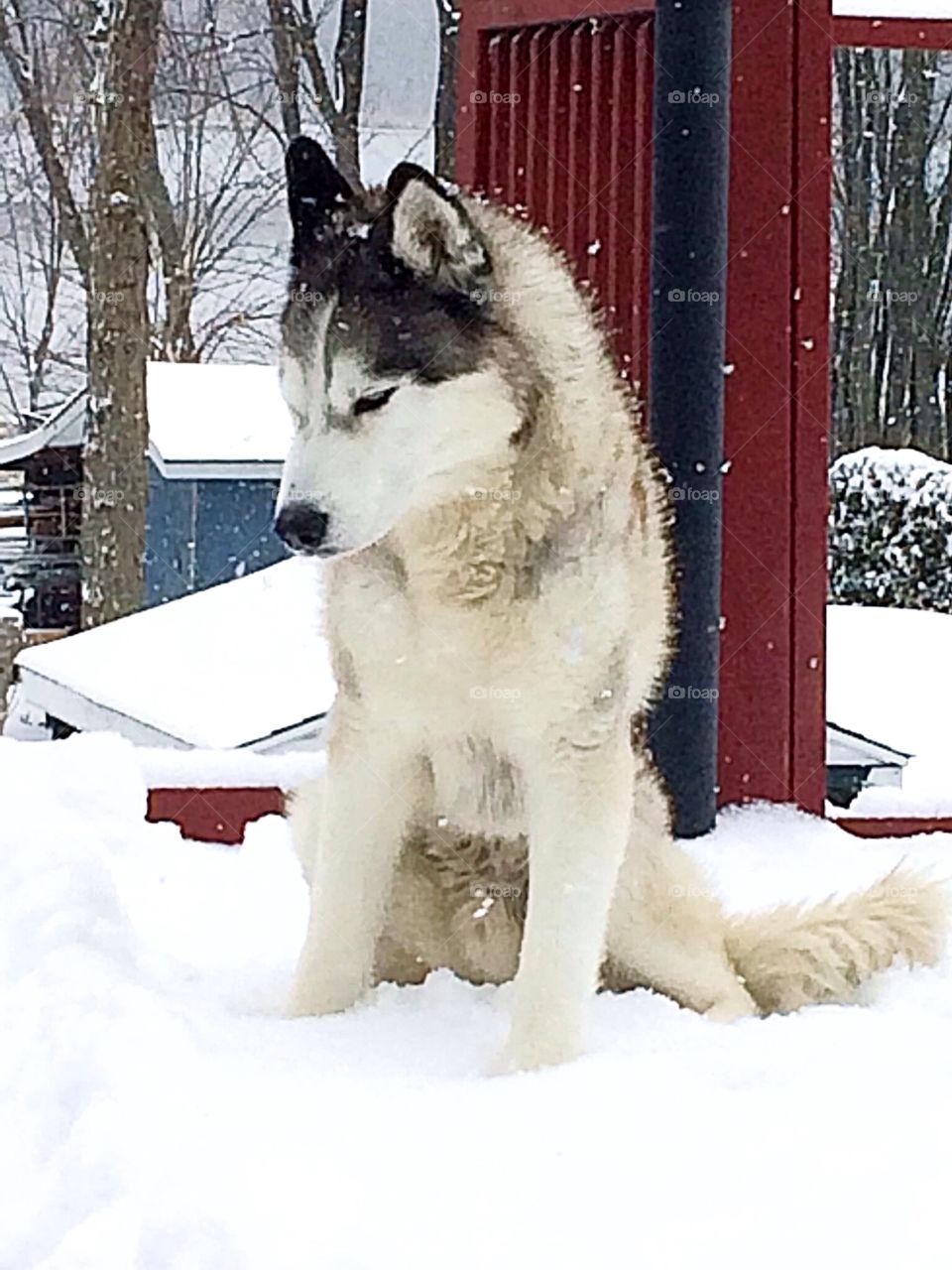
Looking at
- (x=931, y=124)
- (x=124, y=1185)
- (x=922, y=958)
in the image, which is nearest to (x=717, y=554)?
(x=922, y=958)

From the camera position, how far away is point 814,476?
4.09 meters

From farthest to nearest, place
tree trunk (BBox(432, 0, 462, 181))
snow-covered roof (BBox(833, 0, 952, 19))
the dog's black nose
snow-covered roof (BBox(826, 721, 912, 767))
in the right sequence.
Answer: tree trunk (BBox(432, 0, 462, 181)) → snow-covered roof (BBox(826, 721, 912, 767)) → snow-covered roof (BBox(833, 0, 952, 19)) → the dog's black nose

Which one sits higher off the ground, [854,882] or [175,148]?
[175,148]

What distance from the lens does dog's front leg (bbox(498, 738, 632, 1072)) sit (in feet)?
7.80

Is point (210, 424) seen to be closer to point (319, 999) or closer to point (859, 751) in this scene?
point (859, 751)

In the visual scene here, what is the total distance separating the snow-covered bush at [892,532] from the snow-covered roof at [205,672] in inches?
108

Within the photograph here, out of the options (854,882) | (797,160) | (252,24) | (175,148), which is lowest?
(854,882)

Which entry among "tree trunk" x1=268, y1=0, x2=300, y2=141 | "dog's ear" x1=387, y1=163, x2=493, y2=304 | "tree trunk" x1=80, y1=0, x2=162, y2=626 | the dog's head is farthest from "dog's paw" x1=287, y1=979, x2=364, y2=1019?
"tree trunk" x1=268, y1=0, x2=300, y2=141

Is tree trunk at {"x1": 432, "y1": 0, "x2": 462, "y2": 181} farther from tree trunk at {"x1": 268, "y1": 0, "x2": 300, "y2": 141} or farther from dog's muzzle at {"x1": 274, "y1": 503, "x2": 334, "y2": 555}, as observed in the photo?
dog's muzzle at {"x1": 274, "y1": 503, "x2": 334, "y2": 555}

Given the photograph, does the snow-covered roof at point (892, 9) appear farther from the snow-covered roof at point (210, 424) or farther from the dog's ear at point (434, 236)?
the snow-covered roof at point (210, 424)

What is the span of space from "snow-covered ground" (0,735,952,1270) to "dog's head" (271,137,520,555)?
688mm

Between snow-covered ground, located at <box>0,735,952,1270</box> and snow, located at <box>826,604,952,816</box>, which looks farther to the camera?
snow, located at <box>826,604,952,816</box>

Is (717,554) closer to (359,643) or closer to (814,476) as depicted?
→ (814,476)

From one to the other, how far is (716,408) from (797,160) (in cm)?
66
